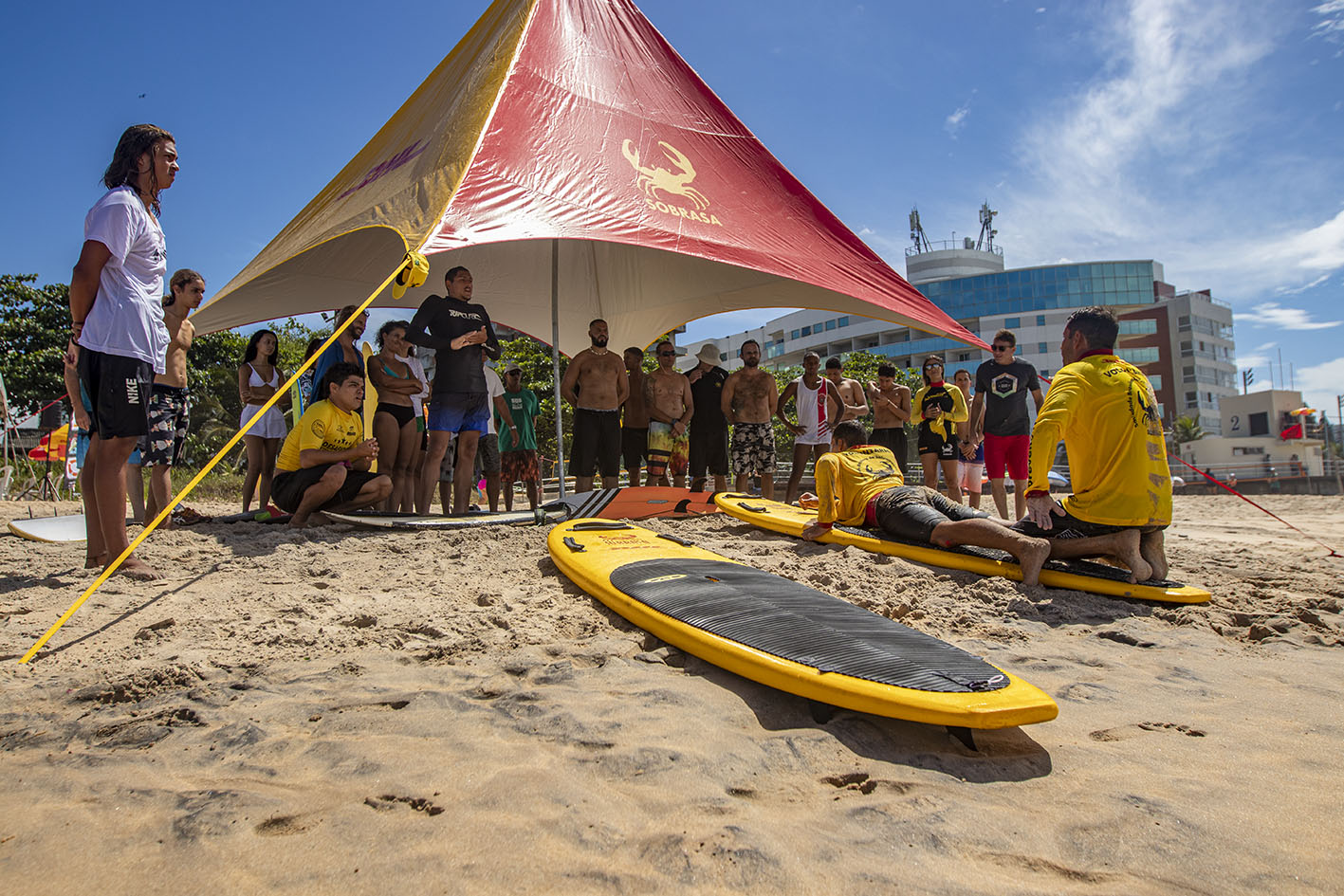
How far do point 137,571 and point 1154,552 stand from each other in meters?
4.55

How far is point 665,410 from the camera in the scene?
6.48 meters

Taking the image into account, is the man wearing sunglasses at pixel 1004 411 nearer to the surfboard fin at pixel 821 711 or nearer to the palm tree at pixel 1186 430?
the surfboard fin at pixel 821 711

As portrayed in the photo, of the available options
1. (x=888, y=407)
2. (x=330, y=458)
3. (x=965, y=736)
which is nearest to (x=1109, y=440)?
(x=965, y=736)

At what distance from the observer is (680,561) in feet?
10.8

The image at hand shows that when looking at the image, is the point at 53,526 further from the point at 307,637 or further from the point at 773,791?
the point at 773,791

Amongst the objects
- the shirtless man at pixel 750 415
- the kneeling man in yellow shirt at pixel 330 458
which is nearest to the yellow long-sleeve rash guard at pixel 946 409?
the shirtless man at pixel 750 415

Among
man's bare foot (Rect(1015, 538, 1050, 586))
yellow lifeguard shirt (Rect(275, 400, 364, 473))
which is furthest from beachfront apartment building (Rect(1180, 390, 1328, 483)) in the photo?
yellow lifeguard shirt (Rect(275, 400, 364, 473))

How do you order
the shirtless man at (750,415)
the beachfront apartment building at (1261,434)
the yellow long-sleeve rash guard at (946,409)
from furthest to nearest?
the beachfront apartment building at (1261,434) → the shirtless man at (750,415) → the yellow long-sleeve rash guard at (946,409)

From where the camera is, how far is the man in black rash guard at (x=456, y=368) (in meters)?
5.02

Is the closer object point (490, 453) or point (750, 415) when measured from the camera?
point (750, 415)

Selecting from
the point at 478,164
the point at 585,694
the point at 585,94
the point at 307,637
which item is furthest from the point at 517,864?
the point at 585,94

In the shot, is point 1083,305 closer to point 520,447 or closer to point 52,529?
point 520,447

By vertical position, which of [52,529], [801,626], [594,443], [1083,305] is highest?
[1083,305]

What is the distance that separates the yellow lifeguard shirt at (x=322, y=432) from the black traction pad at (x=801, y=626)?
7.72 feet
